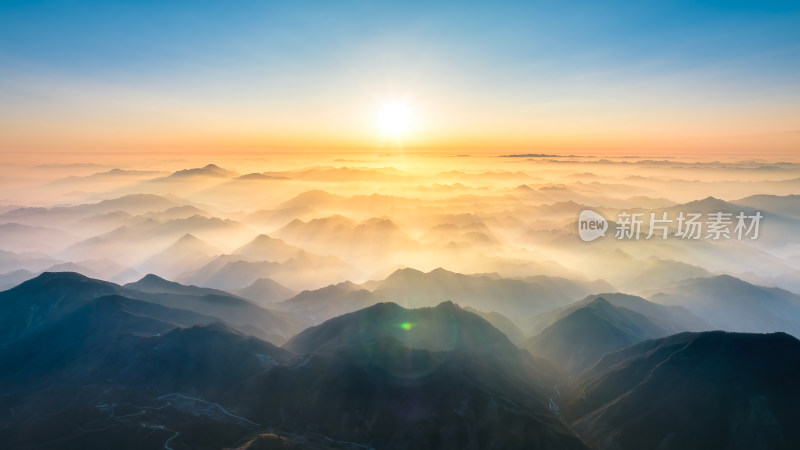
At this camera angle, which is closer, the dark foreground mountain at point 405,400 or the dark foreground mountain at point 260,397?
the dark foreground mountain at point 260,397

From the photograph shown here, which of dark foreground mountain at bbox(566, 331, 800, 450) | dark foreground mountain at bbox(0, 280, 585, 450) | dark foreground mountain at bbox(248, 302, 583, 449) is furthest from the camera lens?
dark foreground mountain at bbox(248, 302, 583, 449)

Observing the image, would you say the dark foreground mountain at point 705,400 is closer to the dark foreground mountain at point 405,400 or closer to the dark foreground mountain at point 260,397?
the dark foreground mountain at point 405,400

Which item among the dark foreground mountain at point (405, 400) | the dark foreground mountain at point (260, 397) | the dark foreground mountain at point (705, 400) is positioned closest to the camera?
the dark foreground mountain at point (705, 400)

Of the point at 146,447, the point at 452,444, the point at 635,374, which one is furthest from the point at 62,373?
the point at 635,374

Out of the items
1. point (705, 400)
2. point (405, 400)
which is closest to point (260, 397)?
point (405, 400)

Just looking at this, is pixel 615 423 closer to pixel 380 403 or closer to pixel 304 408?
pixel 380 403

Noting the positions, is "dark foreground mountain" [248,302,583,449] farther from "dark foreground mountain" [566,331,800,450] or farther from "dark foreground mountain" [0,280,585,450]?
"dark foreground mountain" [566,331,800,450]

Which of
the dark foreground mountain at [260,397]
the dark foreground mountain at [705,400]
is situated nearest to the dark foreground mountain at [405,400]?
the dark foreground mountain at [260,397]

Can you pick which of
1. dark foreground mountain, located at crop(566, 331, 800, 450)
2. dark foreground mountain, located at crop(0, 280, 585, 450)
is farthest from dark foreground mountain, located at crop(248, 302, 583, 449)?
dark foreground mountain, located at crop(566, 331, 800, 450)
